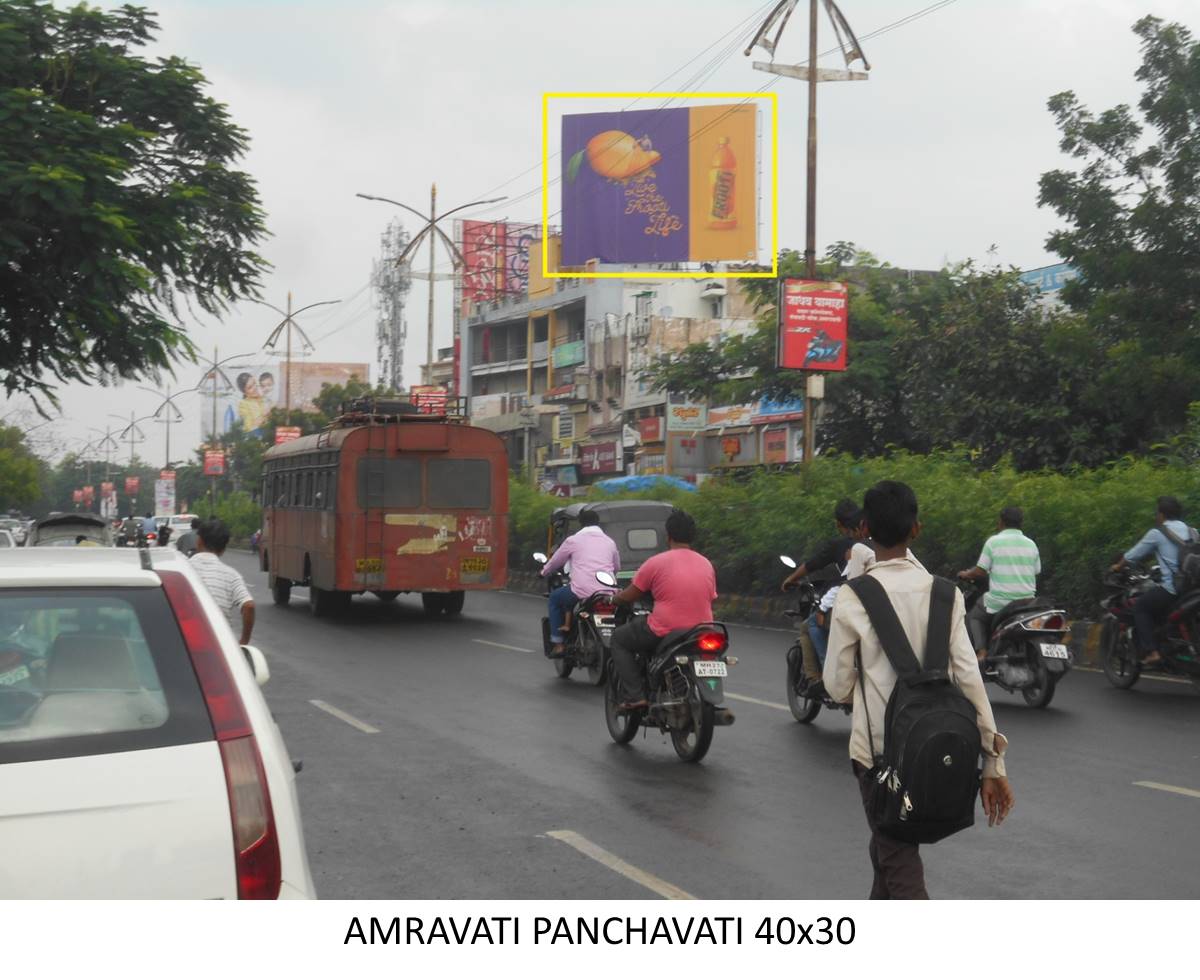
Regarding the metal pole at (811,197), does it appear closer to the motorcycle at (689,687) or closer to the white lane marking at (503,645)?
the white lane marking at (503,645)

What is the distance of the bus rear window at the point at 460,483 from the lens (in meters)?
22.8

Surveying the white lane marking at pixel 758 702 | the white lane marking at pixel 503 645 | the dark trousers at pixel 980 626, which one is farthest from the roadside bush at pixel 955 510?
the white lane marking at pixel 503 645

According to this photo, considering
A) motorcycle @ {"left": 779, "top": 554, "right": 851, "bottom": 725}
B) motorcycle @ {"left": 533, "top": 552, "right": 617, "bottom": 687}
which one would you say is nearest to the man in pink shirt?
motorcycle @ {"left": 533, "top": 552, "right": 617, "bottom": 687}

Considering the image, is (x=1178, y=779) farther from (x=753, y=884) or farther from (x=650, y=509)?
(x=650, y=509)

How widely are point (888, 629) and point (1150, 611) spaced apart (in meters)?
9.55

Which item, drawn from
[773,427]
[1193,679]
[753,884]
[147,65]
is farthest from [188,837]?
[773,427]

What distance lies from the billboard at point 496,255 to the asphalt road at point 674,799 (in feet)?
247

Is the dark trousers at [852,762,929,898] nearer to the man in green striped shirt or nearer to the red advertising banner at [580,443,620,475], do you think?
the man in green striped shirt

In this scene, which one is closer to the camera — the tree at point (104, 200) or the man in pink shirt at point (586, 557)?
the man in pink shirt at point (586, 557)

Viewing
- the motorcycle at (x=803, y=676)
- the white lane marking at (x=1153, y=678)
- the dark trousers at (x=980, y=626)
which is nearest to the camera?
the motorcycle at (x=803, y=676)

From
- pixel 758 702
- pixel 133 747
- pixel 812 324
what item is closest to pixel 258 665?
pixel 133 747

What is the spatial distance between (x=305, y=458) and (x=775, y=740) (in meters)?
15.5

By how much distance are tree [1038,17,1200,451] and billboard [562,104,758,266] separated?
574 inches

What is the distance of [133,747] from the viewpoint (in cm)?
346
